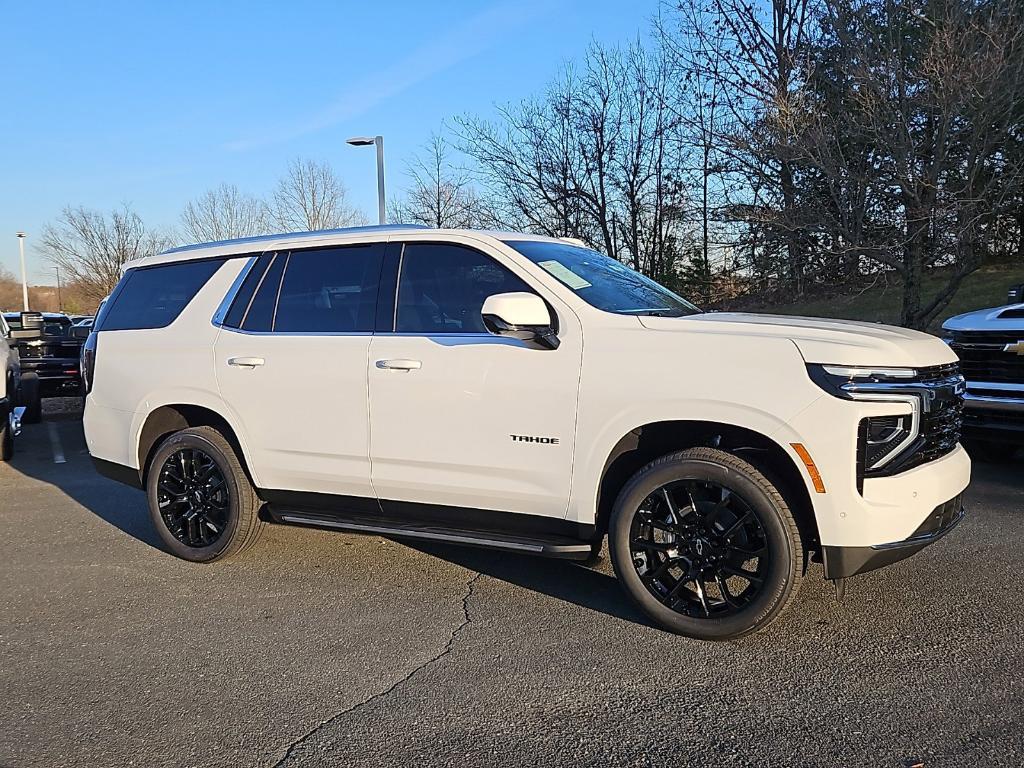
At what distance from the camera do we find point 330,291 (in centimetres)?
484

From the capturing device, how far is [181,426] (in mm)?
5410

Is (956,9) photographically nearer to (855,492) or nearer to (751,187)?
(751,187)

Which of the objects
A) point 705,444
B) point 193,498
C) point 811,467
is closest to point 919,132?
point 705,444

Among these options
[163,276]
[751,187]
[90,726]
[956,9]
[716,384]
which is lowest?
[90,726]

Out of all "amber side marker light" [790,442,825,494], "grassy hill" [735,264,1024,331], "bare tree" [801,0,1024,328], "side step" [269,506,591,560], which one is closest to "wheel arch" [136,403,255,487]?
"side step" [269,506,591,560]

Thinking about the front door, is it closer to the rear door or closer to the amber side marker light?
the rear door

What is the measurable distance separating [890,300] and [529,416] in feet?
63.8

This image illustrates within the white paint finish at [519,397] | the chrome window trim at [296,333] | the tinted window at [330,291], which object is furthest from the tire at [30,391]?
the tinted window at [330,291]

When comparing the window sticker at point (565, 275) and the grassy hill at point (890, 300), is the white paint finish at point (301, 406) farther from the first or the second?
the grassy hill at point (890, 300)

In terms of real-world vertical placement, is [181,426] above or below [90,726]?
above

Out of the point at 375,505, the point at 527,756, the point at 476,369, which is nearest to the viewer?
the point at 527,756

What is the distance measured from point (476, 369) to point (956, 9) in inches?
398

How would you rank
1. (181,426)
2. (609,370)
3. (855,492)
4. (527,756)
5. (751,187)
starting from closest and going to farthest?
(527,756), (855,492), (609,370), (181,426), (751,187)

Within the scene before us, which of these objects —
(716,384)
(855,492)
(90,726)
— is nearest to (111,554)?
(90,726)
